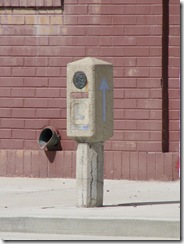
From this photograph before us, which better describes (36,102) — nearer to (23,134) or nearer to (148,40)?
(23,134)

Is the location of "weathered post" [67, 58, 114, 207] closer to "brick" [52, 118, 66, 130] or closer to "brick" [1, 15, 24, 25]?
"brick" [52, 118, 66, 130]

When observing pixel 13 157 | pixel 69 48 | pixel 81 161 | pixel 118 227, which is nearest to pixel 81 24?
pixel 69 48

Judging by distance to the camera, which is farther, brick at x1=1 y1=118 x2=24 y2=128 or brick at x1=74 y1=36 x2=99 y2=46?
brick at x1=1 y1=118 x2=24 y2=128

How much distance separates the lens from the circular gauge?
1262 centimetres

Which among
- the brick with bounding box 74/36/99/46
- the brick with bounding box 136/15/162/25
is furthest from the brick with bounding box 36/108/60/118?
the brick with bounding box 136/15/162/25

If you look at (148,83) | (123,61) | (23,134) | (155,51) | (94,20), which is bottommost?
(23,134)

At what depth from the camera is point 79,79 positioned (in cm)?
1264

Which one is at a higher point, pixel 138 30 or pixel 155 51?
pixel 138 30

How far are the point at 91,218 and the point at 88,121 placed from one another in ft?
5.03

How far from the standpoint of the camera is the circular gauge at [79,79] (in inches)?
497

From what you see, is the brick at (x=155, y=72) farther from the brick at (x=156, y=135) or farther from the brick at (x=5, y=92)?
the brick at (x=5, y=92)

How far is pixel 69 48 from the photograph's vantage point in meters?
17.2

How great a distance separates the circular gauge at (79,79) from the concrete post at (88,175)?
68cm

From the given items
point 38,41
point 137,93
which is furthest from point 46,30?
point 137,93
